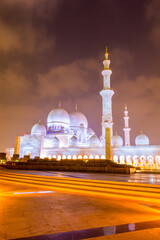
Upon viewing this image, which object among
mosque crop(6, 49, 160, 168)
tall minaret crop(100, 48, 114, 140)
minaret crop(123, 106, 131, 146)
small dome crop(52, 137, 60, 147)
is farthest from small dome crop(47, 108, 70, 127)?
minaret crop(123, 106, 131, 146)

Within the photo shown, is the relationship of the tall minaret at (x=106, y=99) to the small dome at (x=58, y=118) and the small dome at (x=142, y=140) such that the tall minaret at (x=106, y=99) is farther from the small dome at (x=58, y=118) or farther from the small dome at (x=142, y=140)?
the small dome at (x=58, y=118)

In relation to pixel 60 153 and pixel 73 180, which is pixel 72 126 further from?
pixel 73 180

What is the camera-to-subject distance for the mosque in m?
29.9

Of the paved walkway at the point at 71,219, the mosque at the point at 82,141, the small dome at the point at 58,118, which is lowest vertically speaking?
the paved walkway at the point at 71,219

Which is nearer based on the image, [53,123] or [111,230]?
[111,230]

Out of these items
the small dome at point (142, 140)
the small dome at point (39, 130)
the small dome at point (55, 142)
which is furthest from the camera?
the small dome at point (39, 130)

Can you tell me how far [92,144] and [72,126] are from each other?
1074 cm

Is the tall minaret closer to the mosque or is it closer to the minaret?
the mosque

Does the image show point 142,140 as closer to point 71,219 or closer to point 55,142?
point 55,142

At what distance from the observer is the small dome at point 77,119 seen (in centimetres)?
4456

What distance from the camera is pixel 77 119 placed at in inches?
1768

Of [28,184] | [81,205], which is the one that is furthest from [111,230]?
[28,184]

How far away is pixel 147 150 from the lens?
29688 millimetres

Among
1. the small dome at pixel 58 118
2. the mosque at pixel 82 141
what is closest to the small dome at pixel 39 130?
the mosque at pixel 82 141
